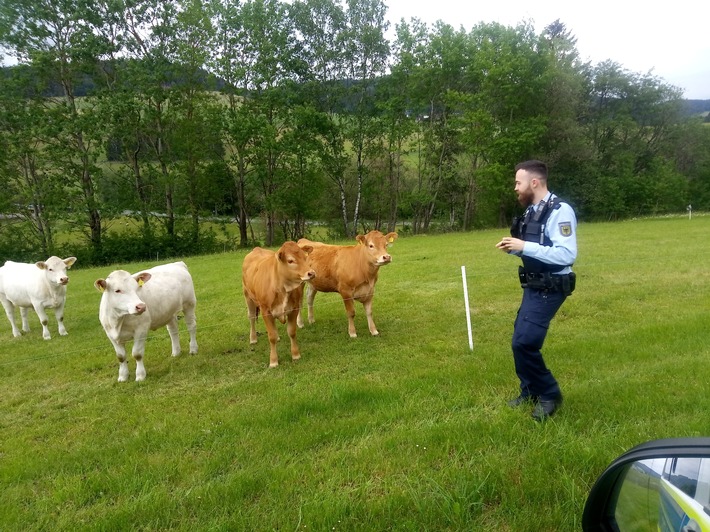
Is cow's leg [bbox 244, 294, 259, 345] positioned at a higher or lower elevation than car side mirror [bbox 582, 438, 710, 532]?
lower

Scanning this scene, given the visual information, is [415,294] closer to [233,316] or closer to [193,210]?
[233,316]

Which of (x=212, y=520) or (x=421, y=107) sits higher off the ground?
(x=421, y=107)

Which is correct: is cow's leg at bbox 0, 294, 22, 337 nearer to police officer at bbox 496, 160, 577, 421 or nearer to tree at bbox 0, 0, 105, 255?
police officer at bbox 496, 160, 577, 421

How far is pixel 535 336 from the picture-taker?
3.81 m

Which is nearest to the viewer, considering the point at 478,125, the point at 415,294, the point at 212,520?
the point at 212,520

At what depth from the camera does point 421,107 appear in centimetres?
3269

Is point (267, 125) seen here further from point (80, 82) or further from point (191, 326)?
point (191, 326)

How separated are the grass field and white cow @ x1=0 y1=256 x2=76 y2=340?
72 cm

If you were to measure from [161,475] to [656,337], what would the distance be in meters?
6.51

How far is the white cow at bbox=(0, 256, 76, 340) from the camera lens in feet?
28.2

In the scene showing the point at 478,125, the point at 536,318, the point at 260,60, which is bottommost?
the point at 536,318

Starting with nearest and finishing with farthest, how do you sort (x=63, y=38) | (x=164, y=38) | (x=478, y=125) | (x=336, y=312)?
(x=336, y=312)
(x=63, y=38)
(x=164, y=38)
(x=478, y=125)

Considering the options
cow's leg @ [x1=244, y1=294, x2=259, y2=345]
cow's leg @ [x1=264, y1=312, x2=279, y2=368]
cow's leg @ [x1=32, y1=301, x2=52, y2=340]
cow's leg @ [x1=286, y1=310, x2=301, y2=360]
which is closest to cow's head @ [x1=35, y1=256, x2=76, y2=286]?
cow's leg @ [x1=32, y1=301, x2=52, y2=340]

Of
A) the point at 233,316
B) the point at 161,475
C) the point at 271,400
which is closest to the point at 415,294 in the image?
the point at 233,316
